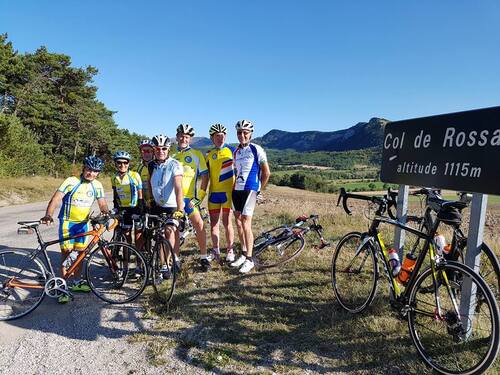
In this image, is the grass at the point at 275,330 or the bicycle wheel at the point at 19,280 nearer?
the grass at the point at 275,330

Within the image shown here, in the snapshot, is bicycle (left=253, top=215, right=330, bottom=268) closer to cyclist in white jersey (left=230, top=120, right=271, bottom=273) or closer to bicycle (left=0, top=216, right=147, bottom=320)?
cyclist in white jersey (left=230, top=120, right=271, bottom=273)

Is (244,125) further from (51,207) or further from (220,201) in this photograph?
(51,207)

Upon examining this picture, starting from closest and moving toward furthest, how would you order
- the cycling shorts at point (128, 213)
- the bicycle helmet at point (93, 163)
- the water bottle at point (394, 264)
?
the water bottle at point (394, 264) < the bicycle helmet at point (93, 163) < the cycling shorts at point (128, 213)

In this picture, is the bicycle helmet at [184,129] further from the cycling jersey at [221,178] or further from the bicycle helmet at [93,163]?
the bicycle helmet at [93,163]

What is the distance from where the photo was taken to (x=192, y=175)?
239 inches

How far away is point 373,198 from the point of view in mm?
4324

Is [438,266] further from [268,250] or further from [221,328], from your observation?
[268,250]

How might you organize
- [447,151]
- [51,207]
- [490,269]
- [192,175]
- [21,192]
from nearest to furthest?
[447,151] → [490,269] → [51,207] → [192,175] → [21,192]

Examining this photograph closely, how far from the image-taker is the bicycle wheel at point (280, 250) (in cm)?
639

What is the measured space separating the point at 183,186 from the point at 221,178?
68cm

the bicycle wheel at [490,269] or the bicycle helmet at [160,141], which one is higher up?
the bicycle helmet at [160,141]

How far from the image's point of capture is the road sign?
3.01 meters

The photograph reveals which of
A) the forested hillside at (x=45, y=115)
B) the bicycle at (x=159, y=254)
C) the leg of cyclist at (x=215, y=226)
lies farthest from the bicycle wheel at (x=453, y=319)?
the forested hillside at (x=45, y=115)

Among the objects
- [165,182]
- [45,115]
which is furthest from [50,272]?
[45,115]
